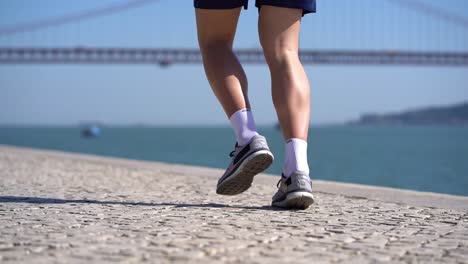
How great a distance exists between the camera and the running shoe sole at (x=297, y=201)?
6.58 feet

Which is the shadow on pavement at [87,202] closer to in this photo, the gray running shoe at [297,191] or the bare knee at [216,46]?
the gray running shoe at [297,191]

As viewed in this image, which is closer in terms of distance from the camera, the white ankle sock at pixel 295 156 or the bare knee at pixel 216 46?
the white ankle sock at pixel 295 156

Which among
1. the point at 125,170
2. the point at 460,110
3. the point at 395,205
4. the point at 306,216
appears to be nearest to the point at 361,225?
the point at 306,216

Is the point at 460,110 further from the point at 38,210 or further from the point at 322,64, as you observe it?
the point at 38,210

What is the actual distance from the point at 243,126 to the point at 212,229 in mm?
499

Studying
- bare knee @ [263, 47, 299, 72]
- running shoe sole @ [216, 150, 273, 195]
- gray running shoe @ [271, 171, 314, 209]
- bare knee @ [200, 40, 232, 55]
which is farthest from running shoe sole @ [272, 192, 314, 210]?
bare knee @ [200, 40, 232, 55]

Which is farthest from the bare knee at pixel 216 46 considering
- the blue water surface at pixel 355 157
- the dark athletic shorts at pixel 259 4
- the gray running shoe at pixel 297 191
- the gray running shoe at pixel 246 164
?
the blue water surface at pixel 355 157

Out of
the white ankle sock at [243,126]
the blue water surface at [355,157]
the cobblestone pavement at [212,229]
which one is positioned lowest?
the cobblestone pavement at [212,229]

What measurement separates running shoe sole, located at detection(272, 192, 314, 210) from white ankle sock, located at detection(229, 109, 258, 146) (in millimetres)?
197

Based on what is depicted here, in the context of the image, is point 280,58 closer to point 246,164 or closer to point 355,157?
point 246,164

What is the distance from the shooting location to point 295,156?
2.04 metres

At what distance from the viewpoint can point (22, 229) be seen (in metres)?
1.72

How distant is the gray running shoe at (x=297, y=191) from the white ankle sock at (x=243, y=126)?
152 millimetres

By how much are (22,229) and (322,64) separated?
32.1 metres
